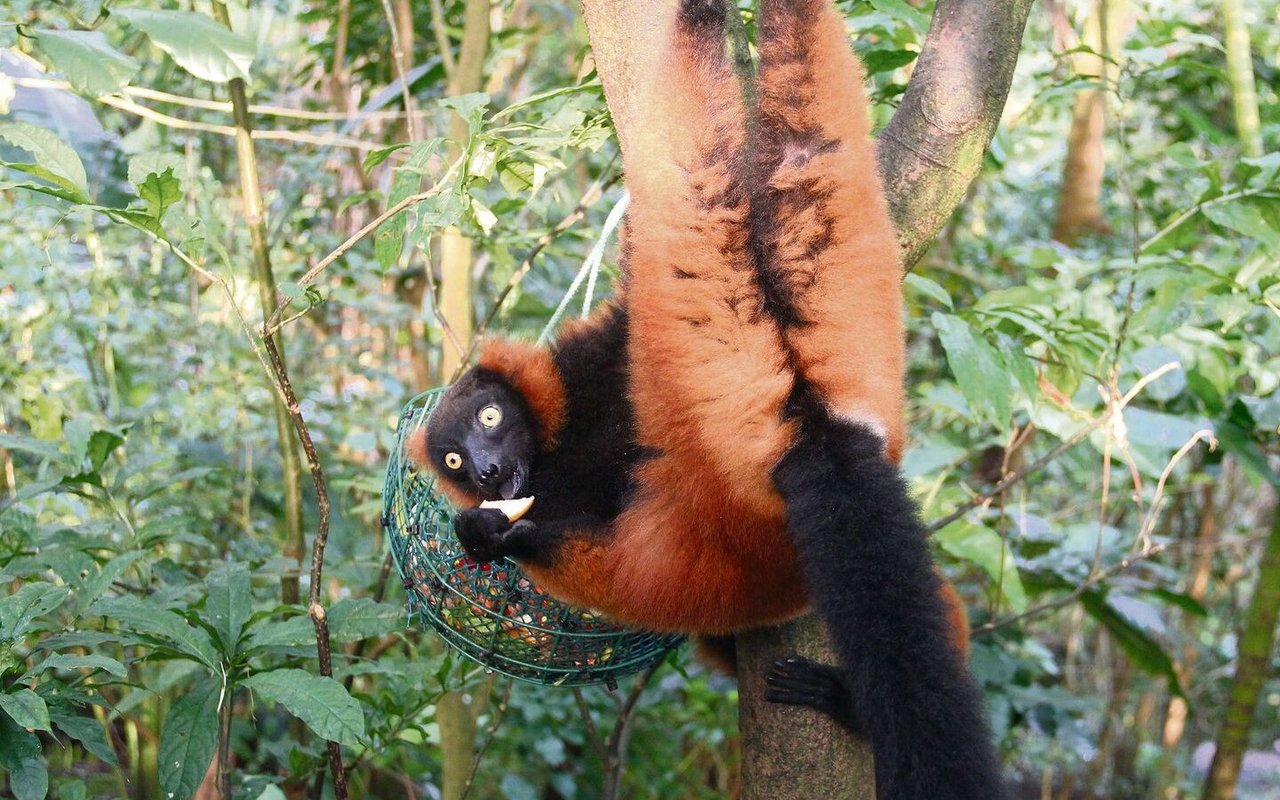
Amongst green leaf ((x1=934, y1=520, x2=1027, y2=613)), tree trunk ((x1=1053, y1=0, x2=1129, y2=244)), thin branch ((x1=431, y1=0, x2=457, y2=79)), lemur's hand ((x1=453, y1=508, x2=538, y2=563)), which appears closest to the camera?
lemur's hand ((x1=453, y1=508, x2=538, y2=563))

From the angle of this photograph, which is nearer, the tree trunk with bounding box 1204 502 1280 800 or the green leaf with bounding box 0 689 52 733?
the green leaf with bounding box 0 689 52 733

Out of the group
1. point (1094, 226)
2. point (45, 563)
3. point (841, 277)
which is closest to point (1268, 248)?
point (841, 277)

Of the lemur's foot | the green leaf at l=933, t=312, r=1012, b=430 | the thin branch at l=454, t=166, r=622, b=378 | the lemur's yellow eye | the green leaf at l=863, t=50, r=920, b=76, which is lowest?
the lemur's foot

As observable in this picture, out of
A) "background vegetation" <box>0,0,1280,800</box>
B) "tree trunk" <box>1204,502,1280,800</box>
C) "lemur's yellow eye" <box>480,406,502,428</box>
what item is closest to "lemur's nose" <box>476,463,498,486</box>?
"lemur's yellow eye" <box>480,406,502,428</box>

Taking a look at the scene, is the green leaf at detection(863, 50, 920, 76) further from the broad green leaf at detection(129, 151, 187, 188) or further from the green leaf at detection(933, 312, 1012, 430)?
the broad green leaf at detection(129, 151, 187, 188)

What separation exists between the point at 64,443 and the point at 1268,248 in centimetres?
459

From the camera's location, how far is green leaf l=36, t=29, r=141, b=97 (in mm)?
2512

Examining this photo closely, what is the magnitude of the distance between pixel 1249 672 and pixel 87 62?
6.04m

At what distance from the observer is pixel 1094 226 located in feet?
27.7

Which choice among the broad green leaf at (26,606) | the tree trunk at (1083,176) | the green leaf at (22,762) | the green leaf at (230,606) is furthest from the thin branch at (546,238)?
the tree trunk at (1083,176)

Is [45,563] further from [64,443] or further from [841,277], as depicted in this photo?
[841,277]

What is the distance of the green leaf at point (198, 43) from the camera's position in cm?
267

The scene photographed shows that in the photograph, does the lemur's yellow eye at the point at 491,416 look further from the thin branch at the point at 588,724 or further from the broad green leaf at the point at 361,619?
the thin branch at the point at 588,724

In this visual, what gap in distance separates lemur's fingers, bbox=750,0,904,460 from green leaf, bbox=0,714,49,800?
1975 mm
